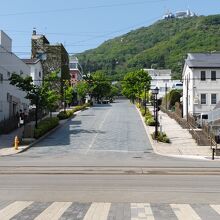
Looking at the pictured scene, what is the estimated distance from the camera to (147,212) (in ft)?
42.2

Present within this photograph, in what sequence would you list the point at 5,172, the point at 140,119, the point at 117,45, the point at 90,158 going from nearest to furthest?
the point at 5,172 < the point at 90,158 < the point at 140,119 < the point at 117,45

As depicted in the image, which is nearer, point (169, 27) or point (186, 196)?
point (186, 196)

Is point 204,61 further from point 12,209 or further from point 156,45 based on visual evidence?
point 156,45

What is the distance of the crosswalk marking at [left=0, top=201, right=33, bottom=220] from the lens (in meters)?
12.1

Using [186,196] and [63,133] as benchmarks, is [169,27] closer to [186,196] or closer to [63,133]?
[63,133]

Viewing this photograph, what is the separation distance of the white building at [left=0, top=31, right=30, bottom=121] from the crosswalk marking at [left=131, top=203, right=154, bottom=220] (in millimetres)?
39405

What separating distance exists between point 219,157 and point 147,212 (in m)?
23.2

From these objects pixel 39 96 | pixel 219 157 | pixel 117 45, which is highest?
pixel 117 45

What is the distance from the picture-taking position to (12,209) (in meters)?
13.2

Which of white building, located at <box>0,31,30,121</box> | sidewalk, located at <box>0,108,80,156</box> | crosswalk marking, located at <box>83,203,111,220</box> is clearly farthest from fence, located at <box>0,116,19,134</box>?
crosswalk marking, located at <box>83,203,111,220</box>

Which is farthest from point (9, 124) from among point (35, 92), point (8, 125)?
point (35, 92)

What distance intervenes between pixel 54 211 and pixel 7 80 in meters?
42.4

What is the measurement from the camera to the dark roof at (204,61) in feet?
214

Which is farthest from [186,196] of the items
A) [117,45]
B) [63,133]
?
[117,45]
